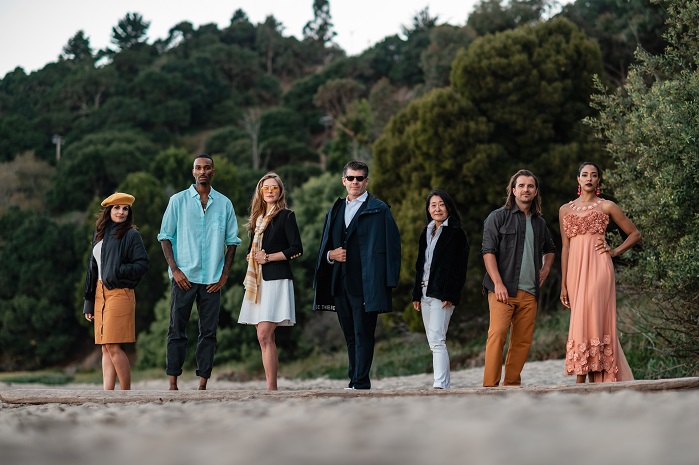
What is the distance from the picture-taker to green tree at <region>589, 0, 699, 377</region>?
28.2 feet

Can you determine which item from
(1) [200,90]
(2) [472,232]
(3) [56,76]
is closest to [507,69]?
(2) [472,232]

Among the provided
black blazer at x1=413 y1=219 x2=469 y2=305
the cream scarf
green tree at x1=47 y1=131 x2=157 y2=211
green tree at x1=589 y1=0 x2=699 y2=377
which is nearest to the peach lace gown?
black blazer at x1=413 y1=219 x2=469 y2=305

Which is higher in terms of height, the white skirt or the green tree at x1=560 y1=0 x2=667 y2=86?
the green tree at x1=560 y1=0 x2=667 y2=86

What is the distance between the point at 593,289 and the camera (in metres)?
7.51

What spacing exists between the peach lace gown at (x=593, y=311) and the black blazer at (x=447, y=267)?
0.99 meters

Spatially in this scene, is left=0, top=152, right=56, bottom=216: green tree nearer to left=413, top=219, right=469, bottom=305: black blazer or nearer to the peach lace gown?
left=413, top=219, right=469, bottom=305: black blazer

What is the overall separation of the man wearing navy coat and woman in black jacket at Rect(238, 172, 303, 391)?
1.07 feet

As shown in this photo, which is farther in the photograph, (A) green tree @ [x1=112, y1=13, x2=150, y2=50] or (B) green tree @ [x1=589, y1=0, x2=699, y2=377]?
(A) green tree @ [x1=112, y1=13, x2=150, y2=50]

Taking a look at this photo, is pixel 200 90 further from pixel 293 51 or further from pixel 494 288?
pixel 494 288

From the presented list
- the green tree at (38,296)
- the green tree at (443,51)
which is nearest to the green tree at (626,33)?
the green tree at (443,51)

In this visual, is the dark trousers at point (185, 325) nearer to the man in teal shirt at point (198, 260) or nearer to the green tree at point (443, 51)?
A: the man in teal shirt at point (198, 260)

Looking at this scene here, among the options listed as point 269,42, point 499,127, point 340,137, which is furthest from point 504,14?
point 269,42

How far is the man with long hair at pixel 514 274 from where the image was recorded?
756cm

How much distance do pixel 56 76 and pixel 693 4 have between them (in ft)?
216
